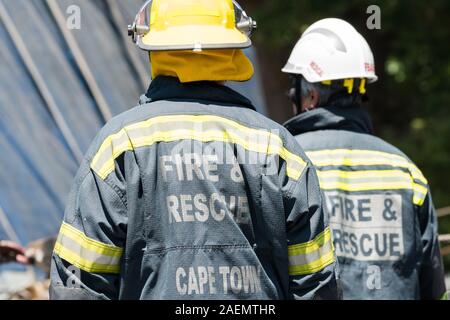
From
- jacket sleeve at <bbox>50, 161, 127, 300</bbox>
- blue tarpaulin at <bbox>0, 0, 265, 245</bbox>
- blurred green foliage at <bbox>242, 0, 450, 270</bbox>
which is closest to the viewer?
jacket sleeve at <bbox>50, 161, 127, 300</bbox>

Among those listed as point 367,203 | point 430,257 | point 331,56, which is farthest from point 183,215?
point 331,56

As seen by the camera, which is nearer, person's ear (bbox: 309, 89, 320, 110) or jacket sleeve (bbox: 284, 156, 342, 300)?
jacket sleeve (bbox: 284, 156, 342, 300)

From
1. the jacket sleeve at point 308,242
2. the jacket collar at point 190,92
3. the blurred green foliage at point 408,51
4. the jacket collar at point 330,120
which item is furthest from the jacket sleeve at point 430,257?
the blurred green foliage at point 408,51

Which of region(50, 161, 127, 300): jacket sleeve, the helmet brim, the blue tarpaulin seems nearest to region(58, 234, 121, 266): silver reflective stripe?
region(50, 161, 127, 300): jacket sleeve

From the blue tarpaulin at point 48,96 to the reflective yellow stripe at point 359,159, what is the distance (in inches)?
59.7

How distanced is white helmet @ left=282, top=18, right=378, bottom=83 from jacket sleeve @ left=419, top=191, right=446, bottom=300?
2.14ft

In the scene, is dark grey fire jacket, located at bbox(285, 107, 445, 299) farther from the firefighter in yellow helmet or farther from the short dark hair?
the firefighter in yellow helmet

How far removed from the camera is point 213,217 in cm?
271

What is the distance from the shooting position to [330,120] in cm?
414

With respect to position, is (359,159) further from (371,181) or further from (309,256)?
(309,256)

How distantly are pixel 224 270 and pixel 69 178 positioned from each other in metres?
2.55

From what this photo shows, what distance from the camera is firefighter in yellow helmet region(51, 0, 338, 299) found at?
2.69 metres

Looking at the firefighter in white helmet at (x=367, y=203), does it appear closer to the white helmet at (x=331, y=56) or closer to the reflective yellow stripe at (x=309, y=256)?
the white helmet at (x=331, y=56)

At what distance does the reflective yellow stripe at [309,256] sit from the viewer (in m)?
2.80
